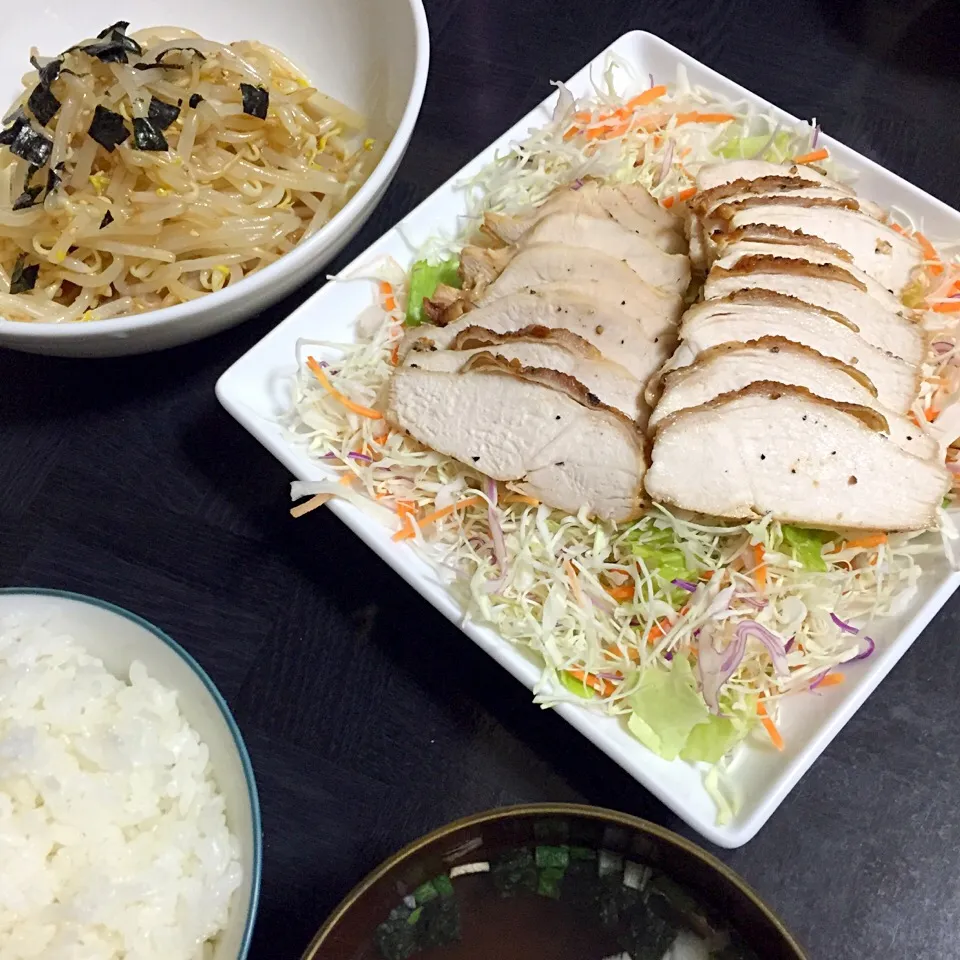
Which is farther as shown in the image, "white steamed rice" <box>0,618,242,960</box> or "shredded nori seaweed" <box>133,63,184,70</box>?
"shredded nori seaweed" <box>133,63,184,70</box>

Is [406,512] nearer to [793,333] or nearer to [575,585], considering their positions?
[575,585]

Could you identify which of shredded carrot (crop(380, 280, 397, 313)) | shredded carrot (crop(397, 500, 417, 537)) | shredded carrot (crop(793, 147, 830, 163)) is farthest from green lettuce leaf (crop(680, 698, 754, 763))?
shredded carrot (crop(793, 147, 830, 163))

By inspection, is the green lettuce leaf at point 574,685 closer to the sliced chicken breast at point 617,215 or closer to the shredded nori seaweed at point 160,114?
the sliced chicken breast at point 617,215

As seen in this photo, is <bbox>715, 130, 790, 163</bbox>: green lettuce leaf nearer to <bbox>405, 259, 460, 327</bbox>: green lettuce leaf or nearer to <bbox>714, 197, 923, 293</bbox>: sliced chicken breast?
<bbox>714, 197, 923, 293</bbox>: sliced chicken breast

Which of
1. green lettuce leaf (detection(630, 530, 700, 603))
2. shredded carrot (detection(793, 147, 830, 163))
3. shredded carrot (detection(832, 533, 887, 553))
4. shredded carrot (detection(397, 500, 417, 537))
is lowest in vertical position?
shredded carrot (detection(397, 500, 417, 537))

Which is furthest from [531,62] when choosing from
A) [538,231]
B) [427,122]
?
[538,231]

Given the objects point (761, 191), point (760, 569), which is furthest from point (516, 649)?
point (761, 191)

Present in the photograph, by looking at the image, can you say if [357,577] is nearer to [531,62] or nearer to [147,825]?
[147,825]
